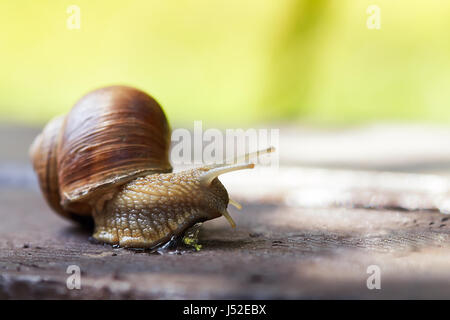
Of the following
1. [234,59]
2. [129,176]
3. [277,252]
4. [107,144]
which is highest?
[234,59]

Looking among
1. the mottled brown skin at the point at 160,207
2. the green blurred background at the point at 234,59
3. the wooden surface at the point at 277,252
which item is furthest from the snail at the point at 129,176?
the green blurred background at the point at 234,59

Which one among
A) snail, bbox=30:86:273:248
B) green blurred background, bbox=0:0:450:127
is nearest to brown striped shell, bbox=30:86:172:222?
snail, bbox=30:86:273:248

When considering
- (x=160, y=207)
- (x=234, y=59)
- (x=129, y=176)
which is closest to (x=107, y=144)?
(x=129, y=176)

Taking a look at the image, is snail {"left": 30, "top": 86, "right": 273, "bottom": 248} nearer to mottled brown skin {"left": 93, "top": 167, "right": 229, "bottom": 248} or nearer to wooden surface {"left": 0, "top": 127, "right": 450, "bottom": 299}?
mottled brown skin {"left": 93, "top": 167, "right": 229, "bottom": 248}

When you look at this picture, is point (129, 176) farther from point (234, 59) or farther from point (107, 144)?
point (234, 59)
